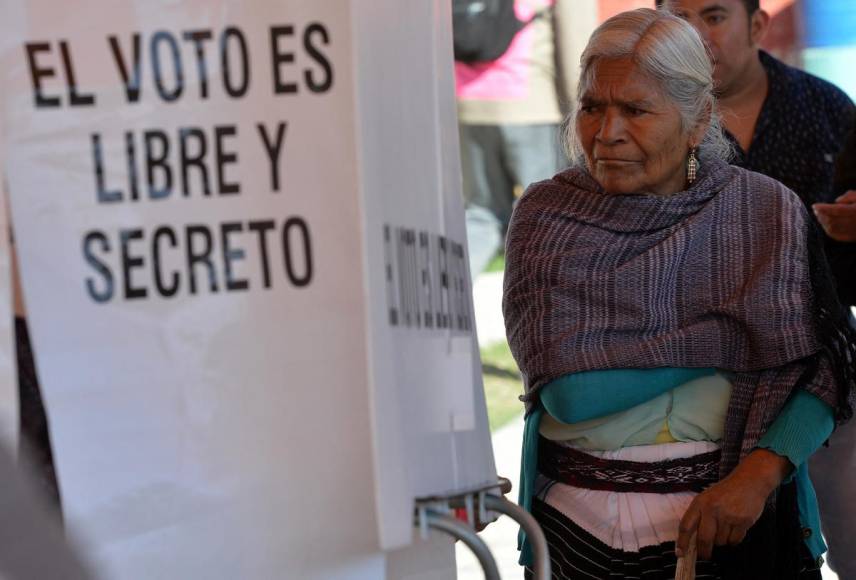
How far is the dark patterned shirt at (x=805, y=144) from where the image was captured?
8.81 feet

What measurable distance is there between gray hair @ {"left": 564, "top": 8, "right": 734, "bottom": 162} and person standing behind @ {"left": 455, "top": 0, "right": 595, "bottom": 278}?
3543mm

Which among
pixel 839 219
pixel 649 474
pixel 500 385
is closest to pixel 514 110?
pixel 500 385

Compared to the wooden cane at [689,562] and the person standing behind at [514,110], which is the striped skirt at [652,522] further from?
→ the person standing behind at [514,110]

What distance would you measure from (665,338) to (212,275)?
1031mm

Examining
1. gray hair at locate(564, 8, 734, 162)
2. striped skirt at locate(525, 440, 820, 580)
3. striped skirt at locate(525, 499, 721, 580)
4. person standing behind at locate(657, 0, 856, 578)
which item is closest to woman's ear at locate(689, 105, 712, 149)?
gray hair at locate(564, 8, 734, 162)

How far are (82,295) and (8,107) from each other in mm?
199

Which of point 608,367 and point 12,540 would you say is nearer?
point 12,540

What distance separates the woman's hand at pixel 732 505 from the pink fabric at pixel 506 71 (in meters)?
3.99

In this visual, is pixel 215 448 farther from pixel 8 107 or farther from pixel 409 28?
pixel 409 28

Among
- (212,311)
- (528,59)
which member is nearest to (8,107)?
(212,311)

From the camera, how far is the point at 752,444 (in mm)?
2061

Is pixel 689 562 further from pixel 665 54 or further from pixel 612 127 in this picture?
pixel 665 54

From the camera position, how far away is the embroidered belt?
214 centimetres

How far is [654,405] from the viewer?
7.04 feet
